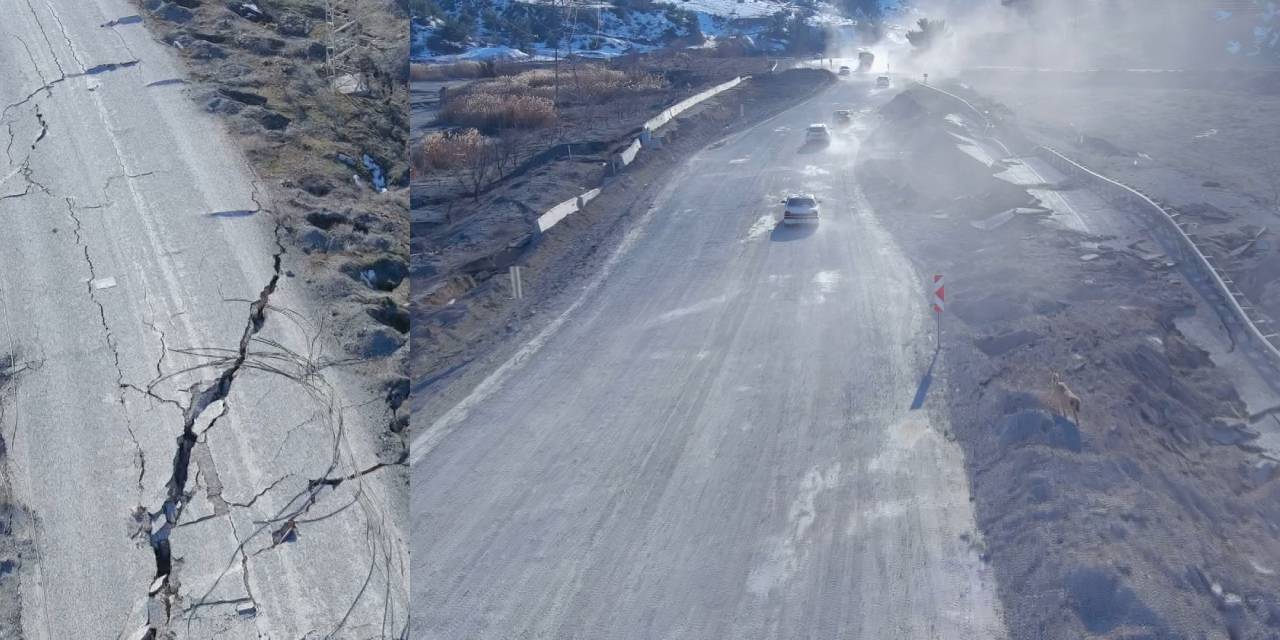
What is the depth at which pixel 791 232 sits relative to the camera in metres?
26.9

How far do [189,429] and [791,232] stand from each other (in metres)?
18.4

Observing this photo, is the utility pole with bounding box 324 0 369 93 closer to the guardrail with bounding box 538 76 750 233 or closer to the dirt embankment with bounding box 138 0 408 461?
the dirt embankment with bounding box 138 0 408 461

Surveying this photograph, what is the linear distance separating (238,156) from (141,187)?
2375 mm

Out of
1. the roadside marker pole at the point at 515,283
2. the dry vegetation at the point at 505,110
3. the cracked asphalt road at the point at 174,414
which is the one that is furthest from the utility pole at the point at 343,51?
the roadside marker pole at the point at 515,283

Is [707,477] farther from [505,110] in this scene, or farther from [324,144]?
[505,110]

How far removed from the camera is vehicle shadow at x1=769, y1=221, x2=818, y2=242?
26266 millimetres

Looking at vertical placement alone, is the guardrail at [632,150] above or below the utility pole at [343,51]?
below

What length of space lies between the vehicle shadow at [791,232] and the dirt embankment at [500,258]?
429 cm

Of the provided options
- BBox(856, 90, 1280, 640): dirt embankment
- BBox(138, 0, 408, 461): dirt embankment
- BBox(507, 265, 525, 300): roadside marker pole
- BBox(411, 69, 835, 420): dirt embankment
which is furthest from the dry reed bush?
BBox(507, 265, 525, 300): roadside marker pole

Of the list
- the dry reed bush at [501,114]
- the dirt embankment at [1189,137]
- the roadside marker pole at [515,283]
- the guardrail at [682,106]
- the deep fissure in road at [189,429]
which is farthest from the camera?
the dry reed bush at [501,114]

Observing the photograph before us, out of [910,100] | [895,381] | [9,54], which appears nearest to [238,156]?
[9,54]

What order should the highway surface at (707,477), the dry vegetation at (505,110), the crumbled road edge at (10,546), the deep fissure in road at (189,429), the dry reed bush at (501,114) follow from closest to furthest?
the crumbled road edge at (10,546), the deep fissure in road at (189,429), the highway surface at (707,477), the dry vegetation at (505,110), the dry reed bush at (501,114)

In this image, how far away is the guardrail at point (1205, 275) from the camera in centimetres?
2019

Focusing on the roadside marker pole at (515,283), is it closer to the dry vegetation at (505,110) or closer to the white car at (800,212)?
the white car at (800,212)
